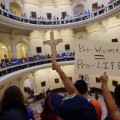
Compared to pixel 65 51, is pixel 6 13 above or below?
above

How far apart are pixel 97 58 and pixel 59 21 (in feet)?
57.4

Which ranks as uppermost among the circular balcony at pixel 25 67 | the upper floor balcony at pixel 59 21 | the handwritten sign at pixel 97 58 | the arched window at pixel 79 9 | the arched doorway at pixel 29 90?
the arched window at pixel 79 9

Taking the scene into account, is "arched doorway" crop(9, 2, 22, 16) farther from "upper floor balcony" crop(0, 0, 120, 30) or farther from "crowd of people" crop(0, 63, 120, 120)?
"crowd of people" crop(0, 63, 120, 120)

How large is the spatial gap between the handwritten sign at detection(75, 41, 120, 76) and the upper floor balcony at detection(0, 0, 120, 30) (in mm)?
11394

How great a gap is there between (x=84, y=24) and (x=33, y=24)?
571cm

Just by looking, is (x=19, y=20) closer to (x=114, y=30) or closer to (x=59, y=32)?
(x=59, y=32)

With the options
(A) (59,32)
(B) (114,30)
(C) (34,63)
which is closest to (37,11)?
(A) (59,32)

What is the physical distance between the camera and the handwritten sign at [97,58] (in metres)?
3.35

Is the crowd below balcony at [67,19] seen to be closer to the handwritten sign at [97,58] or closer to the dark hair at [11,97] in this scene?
the handwritten sign at [97,58]

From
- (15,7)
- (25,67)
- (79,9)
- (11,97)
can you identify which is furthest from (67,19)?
(11,97)

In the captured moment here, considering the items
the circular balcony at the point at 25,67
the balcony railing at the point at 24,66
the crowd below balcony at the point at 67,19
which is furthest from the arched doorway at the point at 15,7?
the circular balcony at the point at 25,67

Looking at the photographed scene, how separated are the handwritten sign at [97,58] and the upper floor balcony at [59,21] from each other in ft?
37.4

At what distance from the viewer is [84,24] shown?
1909cm

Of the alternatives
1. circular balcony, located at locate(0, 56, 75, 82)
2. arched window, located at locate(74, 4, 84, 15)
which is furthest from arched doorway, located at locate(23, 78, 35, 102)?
arched window, located at locate(74, 4, 84, 15)
